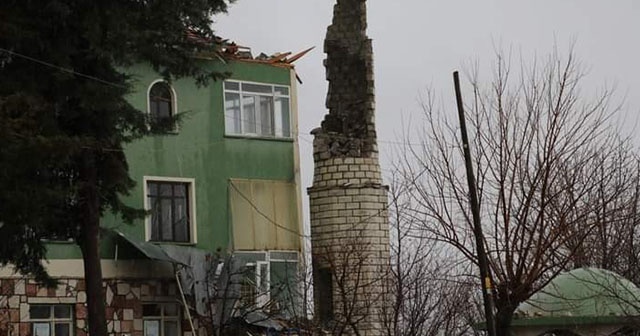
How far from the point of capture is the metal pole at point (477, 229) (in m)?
24.2

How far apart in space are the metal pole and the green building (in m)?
7.29

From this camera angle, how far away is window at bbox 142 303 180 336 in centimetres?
3216

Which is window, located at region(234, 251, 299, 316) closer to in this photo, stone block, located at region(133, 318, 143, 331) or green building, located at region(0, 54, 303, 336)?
green building, located at region(0, 54, 303, 336)

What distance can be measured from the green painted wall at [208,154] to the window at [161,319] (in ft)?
5.82

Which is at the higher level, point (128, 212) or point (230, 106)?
point (230, 106)

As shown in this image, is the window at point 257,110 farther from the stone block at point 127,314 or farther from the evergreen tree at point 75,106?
the evergreen tree at point 75,106

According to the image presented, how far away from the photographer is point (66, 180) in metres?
22.5

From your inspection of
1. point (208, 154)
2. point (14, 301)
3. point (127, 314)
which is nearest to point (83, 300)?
point (127, 314)

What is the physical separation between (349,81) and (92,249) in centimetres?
1509

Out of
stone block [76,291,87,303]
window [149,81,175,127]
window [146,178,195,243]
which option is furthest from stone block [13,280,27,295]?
window [149,81,175,127]

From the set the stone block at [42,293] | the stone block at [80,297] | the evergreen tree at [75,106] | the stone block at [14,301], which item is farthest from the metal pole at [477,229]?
the stone block at [14,301]

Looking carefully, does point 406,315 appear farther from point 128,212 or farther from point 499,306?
point 128,212

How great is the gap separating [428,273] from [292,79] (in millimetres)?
6429

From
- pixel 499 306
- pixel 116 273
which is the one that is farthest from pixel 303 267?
pixel 499 306
